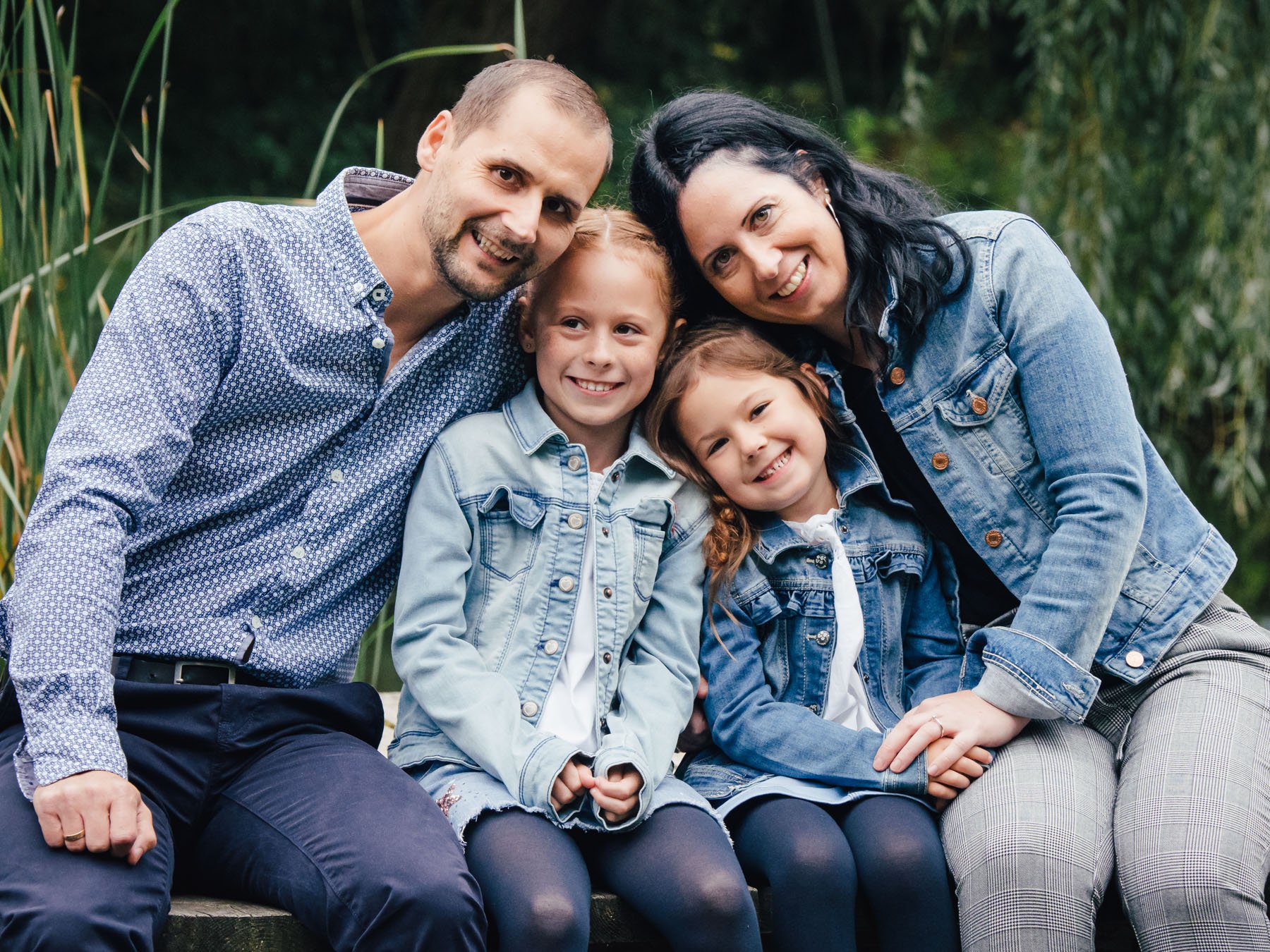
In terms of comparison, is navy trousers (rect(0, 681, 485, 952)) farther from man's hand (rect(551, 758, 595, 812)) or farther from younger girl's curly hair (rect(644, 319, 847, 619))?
younger girl's curly hair (rect(644, 319, 847, 619))

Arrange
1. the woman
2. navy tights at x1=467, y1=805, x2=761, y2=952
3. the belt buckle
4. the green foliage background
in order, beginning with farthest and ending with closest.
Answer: the green foliage background → the belt buckle → the woman → navy tights at x1=467, y1=805, x2=761, y2=952

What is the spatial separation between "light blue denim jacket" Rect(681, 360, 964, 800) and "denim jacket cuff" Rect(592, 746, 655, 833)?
20 centimetres

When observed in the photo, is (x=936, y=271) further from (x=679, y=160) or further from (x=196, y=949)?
(x=196, y=949)

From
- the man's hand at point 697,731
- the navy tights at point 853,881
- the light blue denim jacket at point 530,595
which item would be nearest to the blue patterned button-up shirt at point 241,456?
the light blue denim jacket at point 530,595

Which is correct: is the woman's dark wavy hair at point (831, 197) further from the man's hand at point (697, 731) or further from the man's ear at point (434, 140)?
the man's hand at point (697, 731)

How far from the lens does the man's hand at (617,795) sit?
1793 mm

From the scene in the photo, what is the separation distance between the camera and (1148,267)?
4285 mm

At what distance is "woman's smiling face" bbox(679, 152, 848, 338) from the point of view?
2.09 meters

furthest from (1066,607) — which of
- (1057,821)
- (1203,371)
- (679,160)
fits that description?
(1203,371)

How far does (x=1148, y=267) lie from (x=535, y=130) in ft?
9.48

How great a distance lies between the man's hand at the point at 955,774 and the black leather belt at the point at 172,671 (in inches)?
38.7

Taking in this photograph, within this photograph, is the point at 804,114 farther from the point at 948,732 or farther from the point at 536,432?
the point at 948,732

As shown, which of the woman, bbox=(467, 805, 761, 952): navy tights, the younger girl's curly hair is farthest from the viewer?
the younger girl's curly hair

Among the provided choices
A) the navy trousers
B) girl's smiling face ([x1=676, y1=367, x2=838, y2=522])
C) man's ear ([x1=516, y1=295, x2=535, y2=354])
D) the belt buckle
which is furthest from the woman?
the belt buckle
